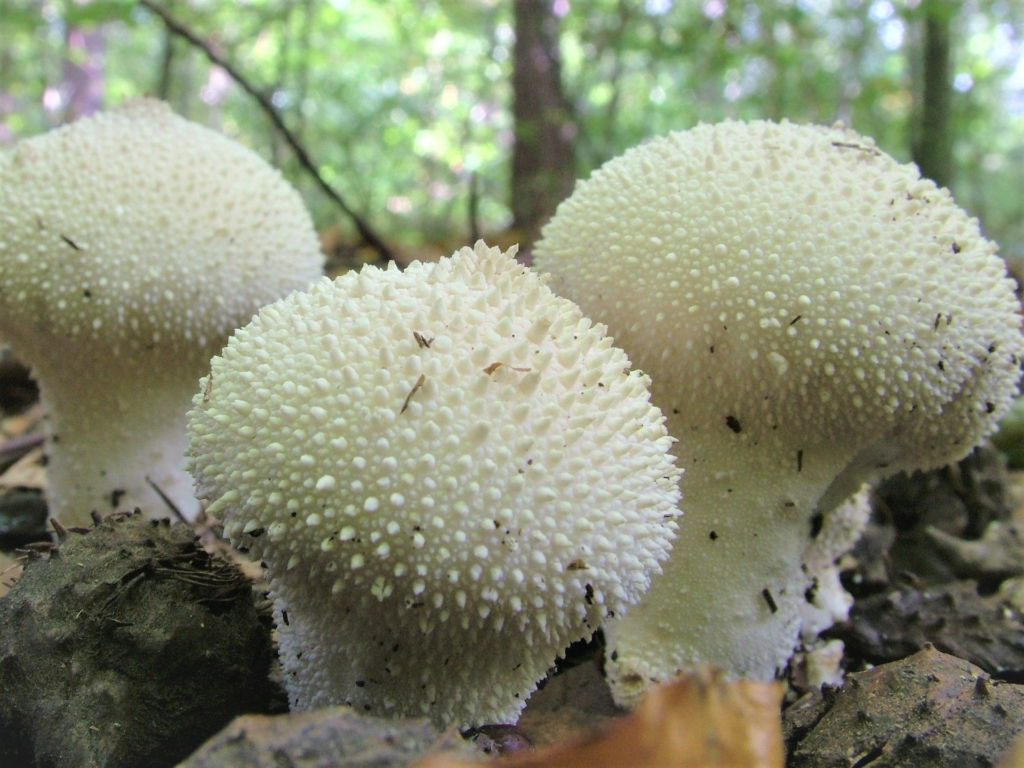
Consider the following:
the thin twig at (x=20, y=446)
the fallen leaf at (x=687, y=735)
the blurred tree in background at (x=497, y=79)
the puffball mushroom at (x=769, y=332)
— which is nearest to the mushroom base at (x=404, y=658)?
the fallen leaf at (x=687, y=735)

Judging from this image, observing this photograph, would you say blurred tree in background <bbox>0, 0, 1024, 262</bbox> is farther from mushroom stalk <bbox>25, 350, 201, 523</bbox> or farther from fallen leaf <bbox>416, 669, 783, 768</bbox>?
fallen leaf <bbox>416, 669, 783, 768</bbox>

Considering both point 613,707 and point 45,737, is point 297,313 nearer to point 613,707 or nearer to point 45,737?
point 45,737

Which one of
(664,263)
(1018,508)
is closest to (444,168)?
(1018,508)

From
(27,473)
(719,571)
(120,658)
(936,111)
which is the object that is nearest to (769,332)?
(719,571)

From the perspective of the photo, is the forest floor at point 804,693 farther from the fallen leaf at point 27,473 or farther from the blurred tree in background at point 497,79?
the blurred tree in background at point 497,79

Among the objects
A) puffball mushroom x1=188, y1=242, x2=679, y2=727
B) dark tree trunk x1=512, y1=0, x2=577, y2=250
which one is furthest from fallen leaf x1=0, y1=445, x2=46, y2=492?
dark tree trunk x1=512, y1=0, x2=577, y2=250
